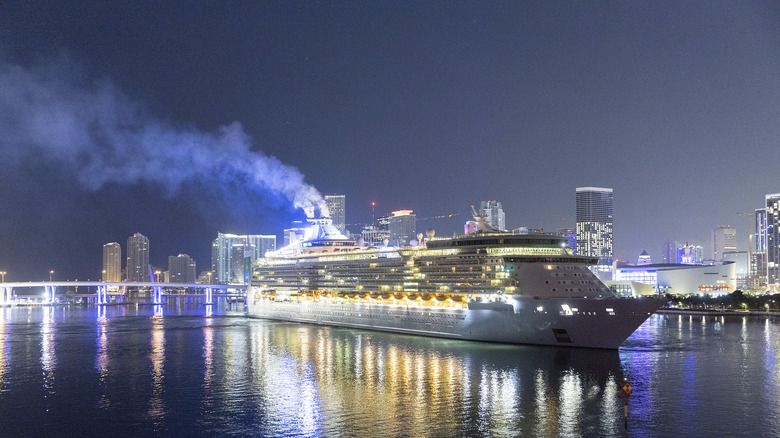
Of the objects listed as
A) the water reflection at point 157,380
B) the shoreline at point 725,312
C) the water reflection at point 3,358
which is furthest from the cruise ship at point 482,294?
the shoreline at point 725,312

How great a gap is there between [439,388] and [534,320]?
15.8 m

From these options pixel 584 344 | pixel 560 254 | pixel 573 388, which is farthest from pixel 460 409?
pixel 560 254

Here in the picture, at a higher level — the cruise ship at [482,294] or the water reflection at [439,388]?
the cruise ship at [482,294]

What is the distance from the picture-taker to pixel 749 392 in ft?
124

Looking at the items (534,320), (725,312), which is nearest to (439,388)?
(534,320)

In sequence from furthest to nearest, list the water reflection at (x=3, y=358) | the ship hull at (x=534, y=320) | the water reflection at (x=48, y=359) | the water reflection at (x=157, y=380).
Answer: the ship hull at (x=534, y=320) < the water reflection at (x=3, y=358) < the water reflection at (x=48, y=359) < the water reflection at (x=157, y=380)

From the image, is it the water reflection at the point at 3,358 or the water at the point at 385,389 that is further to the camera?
the water reflection at the point at 3,358

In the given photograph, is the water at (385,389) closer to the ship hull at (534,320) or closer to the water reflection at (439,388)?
the water reflection at (439,388)

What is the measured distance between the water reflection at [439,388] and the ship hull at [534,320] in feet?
3.54

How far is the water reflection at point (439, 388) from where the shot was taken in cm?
3058

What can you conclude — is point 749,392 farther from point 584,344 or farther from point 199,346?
point 199,346

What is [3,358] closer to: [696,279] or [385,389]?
[385,389]

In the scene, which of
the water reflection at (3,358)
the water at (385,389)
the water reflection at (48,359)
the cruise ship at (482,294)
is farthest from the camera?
the cruise ship at (482,294)

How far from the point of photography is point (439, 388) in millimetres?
38281
